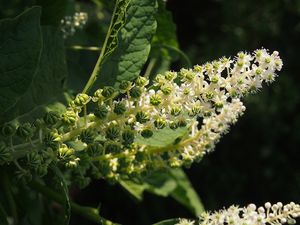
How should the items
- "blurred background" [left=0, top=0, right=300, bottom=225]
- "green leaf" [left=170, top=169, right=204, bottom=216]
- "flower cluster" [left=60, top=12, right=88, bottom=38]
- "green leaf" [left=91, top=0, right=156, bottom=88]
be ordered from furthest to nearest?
"blurred background" [left=0, top=0, right=300, bottom=225]
"green leaf" [left=170, top=169, right=204, bottom=216]
"flower cluster" [left=60, top=12, right=88, bottom=38]
"green leaf" [left=91, top=0, right=156, bottom=88]

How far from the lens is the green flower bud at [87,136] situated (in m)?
1.49

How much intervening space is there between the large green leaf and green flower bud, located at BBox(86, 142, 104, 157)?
0.44 m

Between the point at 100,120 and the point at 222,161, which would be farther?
the point at 222,161

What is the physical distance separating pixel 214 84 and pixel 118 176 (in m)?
0.47

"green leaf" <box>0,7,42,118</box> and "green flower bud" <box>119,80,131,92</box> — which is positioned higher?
"green leaf" <box>0,7,42,118</box>

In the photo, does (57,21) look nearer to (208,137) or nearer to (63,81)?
(63,81)

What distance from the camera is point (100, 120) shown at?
1.51 metres

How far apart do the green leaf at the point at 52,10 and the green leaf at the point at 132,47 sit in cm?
25

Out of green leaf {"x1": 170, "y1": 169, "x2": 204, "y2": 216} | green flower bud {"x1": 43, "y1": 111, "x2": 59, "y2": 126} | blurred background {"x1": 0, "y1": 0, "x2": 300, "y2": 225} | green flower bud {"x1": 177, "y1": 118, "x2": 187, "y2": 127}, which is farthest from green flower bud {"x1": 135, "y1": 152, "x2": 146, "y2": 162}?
blurred background {"x1": 0, "y1": 0, "x2": 300, "y2": 225}

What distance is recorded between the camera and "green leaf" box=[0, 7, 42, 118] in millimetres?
1463

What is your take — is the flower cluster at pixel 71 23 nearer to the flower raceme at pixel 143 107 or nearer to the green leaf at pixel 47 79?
the green leaf at pixel 47 79

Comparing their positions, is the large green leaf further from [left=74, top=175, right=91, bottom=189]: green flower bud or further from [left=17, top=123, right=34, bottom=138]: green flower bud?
[left=17, top=123, right=34, bottom=138]: green flower bud

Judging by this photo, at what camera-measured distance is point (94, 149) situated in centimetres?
155

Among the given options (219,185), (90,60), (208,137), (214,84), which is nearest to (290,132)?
(219,185)
